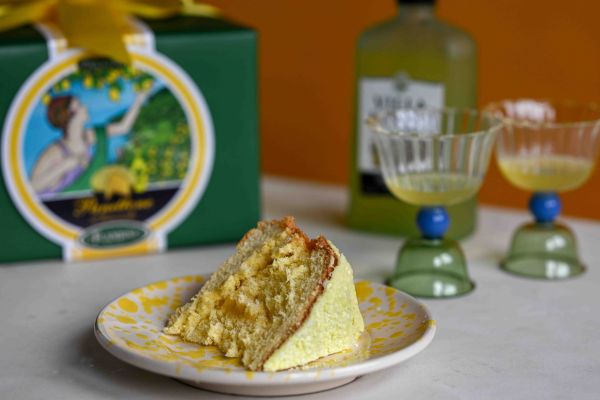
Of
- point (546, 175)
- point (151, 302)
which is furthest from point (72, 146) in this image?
point (546, 175)

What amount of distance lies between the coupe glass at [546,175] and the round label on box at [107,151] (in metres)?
0.36

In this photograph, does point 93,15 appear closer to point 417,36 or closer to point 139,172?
point 139,172

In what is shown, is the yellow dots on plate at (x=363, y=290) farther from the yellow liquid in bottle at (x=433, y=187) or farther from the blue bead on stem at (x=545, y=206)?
the blue bead on stem at (x=545, y=206)

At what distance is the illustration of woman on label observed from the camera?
1127 mm

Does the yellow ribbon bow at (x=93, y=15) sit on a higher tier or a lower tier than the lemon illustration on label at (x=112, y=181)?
higher

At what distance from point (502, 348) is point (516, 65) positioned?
2.25 ft

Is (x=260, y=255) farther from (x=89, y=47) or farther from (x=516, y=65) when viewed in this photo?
(x=516, y=65)

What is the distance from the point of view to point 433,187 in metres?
1.08

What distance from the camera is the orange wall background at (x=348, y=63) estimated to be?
1443mm

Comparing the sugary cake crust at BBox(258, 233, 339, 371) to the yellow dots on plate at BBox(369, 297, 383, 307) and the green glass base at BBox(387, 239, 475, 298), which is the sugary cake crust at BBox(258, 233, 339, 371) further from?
the green glass base at BBox(387, 239, 475, 298)

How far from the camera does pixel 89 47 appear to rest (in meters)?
1.11

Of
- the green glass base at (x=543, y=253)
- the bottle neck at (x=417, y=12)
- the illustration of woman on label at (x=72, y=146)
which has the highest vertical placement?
the bottle neck at (x=417, y=12)

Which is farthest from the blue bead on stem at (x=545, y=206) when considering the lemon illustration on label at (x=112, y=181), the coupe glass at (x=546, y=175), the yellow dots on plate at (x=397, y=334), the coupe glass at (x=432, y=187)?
the lemon illustration on label at (x=112, y=181)

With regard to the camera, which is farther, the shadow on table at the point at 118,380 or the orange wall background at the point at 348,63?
the orange wall background at the point at 348,63
